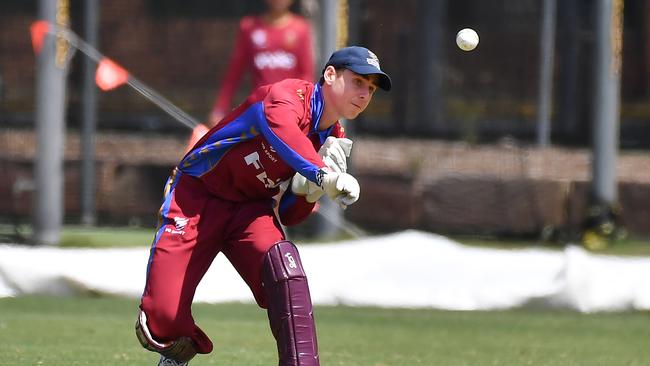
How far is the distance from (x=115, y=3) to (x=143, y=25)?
33cm

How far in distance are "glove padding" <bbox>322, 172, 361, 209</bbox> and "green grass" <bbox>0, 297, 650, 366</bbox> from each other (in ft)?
6.22

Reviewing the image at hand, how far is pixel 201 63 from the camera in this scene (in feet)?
42.7

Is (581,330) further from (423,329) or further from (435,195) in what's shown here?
(435,195)

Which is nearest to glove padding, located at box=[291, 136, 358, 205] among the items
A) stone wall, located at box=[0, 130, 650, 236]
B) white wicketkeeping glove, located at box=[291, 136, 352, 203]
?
white wicketkeeping glove, located at box=[291, 136, 352, 203]

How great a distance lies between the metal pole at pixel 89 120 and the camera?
12.7 m

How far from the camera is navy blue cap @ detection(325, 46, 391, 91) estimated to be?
17.6 ft

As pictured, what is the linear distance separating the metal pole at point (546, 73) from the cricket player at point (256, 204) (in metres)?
7.15

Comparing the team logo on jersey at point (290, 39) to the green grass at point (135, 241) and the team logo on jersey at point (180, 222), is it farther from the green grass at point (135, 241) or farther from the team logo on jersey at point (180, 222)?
the team logo on jersey at point (180, 222)

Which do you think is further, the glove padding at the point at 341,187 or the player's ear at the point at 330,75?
the player's ear at the point at 330,75

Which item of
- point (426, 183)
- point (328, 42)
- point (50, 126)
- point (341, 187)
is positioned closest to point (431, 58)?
point (426, 183)

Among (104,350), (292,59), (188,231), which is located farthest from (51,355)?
(292,59)

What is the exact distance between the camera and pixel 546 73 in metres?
12.6

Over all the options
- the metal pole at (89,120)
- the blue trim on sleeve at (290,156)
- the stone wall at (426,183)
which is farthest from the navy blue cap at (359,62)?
the metal pole at (89,120)

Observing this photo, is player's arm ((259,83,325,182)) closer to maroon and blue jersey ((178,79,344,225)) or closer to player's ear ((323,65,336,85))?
maroon and blue jersey ((178,79,344,225))
